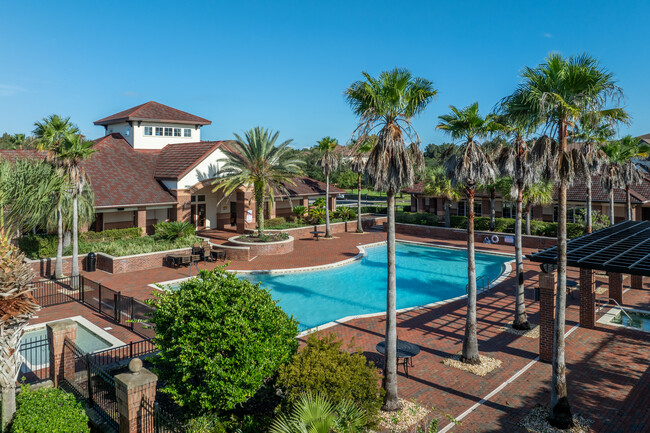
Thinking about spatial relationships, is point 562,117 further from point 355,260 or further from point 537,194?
point 537,194

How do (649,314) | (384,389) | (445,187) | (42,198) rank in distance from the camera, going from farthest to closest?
(445,187)
(649,314)
(384,389)
(42,198)

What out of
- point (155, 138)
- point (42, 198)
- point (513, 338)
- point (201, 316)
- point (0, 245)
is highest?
point (155, 138)

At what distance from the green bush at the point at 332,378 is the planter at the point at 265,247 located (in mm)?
20885

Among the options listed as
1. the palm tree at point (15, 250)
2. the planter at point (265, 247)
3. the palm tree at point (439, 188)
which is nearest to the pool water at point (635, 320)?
the palm tree at point (15, 250)

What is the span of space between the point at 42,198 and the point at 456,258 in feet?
90.4

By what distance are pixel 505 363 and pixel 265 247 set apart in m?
Result: 19.7

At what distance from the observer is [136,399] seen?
8.57m

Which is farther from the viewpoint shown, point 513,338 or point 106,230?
point 106,230

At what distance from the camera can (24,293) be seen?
8.54 meters

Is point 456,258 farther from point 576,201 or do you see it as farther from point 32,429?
point 32,429

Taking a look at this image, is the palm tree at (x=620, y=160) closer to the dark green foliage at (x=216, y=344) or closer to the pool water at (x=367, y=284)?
the pool water at (x=367, y=284)

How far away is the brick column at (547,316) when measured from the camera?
12.9 meters

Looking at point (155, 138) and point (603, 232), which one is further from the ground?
point (155, 138)

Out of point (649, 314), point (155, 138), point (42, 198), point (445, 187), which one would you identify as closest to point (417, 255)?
point (445, 187)
